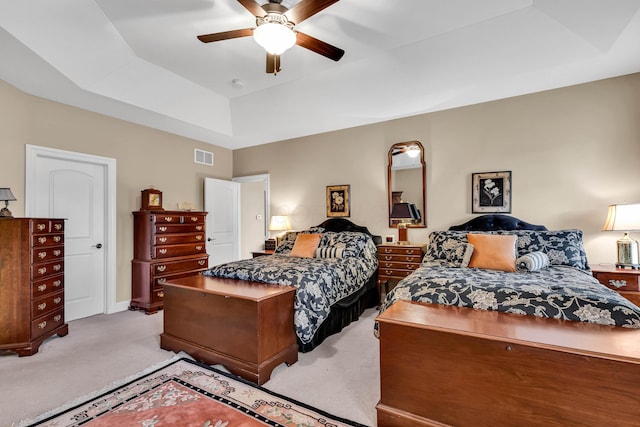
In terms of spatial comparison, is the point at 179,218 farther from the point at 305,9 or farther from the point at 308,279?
the point at 305,9

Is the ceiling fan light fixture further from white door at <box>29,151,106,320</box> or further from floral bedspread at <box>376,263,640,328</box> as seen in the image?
white door at <box>29,151,106,320</box>

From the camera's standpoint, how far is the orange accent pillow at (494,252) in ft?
9.43

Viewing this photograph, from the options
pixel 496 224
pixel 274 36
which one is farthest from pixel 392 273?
pixel 274 36

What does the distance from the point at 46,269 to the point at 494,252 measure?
443 centimetres

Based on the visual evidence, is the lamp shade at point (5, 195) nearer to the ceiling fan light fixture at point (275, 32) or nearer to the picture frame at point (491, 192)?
the ceiling fan light fixture at point (275, 32)

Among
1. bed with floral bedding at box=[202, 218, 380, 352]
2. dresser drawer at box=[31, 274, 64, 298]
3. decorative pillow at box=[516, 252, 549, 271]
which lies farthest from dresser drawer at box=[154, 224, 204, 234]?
decorative pillow at box=[516, 252, 549, 271]

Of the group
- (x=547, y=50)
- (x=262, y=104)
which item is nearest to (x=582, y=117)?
(x=547, y=50)

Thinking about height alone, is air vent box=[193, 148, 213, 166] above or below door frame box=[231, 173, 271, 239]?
above

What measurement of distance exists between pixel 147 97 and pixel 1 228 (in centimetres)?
209

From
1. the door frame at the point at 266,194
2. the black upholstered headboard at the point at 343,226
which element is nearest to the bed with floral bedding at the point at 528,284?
the black upholstered headboard at the point at 343,226

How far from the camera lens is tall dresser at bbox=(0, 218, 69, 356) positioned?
2859mm

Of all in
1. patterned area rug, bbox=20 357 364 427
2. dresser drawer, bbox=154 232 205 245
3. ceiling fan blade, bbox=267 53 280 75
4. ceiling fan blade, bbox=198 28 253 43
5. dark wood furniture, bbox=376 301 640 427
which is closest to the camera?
dark wood furniture, bbox=376 301 640 427

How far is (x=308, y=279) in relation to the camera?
9.32 ft

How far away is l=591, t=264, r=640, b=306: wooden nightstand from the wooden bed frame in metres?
1.73
